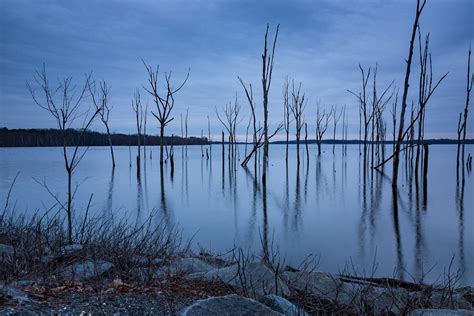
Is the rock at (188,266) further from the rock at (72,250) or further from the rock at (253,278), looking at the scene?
the rock at (72,250)

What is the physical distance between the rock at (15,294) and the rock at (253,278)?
58.3 inches

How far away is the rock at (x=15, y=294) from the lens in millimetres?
2389

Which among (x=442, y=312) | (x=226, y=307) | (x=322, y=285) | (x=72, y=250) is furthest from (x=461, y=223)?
(x=72, y=250)

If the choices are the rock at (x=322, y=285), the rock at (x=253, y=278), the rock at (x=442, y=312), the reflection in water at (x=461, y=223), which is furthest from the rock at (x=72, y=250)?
the reflection in water at (x=461, y=223)

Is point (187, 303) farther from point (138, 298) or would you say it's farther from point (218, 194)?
point (218, 194)

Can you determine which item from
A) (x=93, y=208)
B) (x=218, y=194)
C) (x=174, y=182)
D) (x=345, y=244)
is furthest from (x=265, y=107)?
(x=345, y=244)

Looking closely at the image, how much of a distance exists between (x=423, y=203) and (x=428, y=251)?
17.5 ft

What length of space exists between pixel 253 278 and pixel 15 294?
200 centimetres

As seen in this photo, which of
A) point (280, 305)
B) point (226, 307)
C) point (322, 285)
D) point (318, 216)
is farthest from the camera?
point (318, 216)

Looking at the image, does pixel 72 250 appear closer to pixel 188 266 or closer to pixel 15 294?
pixel 188 266

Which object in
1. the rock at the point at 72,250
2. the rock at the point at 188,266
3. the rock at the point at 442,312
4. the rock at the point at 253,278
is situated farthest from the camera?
the rock at the point at 72,250

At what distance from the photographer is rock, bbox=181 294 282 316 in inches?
89.8

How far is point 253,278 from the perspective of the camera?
11.4 ft

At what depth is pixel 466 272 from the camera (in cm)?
520
